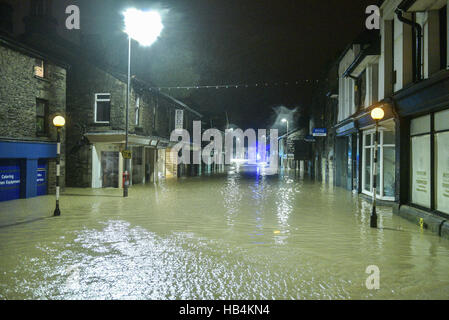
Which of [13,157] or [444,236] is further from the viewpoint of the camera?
[13,157]

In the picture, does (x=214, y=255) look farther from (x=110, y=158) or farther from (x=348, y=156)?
(x=110, y=158)

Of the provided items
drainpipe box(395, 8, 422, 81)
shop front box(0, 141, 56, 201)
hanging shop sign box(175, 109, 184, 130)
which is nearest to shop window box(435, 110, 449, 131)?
drainpipe box(395, 8, 422, 81)

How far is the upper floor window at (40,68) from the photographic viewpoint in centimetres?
1756

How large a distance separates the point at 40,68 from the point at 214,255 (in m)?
15.6

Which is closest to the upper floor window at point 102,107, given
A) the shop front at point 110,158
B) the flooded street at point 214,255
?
the shop front at point 110,158

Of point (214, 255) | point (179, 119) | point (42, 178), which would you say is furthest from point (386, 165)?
point (179, 119)

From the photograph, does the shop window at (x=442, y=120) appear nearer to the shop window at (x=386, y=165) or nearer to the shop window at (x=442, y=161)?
the shop window at (x=442, y=161)

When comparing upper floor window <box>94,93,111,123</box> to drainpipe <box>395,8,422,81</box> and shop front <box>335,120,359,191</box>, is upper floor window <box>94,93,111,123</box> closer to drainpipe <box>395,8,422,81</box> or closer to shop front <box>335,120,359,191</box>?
shop front <box>335,120,359,191</box>

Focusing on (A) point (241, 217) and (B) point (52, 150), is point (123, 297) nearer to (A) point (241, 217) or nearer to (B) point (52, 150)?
(A) point (241, 217)

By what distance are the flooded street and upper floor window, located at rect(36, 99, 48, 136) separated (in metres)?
6.63

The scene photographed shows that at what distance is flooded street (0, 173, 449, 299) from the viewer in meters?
5.27
